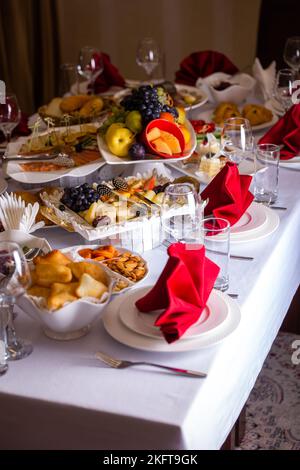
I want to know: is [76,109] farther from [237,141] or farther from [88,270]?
[88,270]

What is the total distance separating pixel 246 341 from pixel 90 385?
0.36 metres

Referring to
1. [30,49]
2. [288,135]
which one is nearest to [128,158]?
[288,135]

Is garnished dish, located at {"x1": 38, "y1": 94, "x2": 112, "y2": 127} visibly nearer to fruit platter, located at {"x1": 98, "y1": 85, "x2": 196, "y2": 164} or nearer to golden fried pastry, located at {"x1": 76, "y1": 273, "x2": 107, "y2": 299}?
fruit platter, located at {"x1": 98, "y1": 85, "x2": 196, "y2": 164}

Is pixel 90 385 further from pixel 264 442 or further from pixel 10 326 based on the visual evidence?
pixel 264 442

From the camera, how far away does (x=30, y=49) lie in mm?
4348

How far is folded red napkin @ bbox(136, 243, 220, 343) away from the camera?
1194 millimetres

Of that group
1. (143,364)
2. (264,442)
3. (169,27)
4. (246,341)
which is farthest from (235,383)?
(169,27)

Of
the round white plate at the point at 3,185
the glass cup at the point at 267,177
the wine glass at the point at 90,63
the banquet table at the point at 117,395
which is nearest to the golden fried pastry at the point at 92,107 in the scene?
the wine glass at the point at 90,63

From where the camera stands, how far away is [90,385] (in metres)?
1.14

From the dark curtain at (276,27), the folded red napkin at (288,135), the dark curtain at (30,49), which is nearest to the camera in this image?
the folded red napkin at (288,135)

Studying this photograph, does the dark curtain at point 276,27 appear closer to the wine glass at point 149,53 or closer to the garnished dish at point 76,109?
the wine glass at point 149,53

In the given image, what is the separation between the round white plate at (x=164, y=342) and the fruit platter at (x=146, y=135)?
2.19 feet

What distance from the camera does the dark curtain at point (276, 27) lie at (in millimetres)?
3383

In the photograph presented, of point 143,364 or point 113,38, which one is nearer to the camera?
point 143,364
